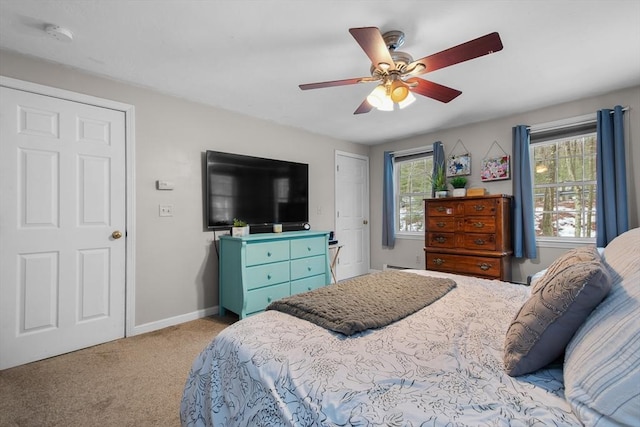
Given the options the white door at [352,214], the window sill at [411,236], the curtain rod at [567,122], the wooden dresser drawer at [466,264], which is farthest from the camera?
the white door at [352,214]

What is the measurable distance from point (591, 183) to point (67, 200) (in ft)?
16.6

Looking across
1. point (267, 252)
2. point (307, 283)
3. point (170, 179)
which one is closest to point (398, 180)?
point (307, 283)

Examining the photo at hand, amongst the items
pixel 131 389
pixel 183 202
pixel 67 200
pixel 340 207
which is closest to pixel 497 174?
pixel 340 207

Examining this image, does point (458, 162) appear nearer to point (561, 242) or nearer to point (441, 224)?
point (441, 224)

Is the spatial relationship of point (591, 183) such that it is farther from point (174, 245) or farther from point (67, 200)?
point (67, 200)

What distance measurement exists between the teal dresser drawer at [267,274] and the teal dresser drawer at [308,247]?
7.1 inches

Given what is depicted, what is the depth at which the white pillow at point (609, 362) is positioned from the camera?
624 mm

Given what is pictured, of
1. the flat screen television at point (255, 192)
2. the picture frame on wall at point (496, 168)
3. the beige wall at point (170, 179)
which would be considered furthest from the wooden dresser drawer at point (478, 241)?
the beige wall at point (170, 179)

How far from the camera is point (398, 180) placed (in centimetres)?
490

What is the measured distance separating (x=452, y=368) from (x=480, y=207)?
297 cm

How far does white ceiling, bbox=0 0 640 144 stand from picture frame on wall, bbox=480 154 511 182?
736 mm

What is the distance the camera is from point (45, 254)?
2.30m

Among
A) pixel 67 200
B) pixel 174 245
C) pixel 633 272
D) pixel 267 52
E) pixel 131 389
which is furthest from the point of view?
pixel 174 245

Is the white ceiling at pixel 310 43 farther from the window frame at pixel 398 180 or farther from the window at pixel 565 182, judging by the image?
the window frame at pixel 398 180
